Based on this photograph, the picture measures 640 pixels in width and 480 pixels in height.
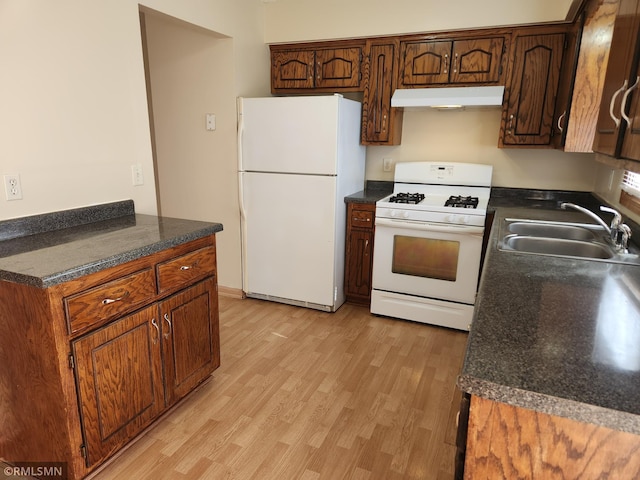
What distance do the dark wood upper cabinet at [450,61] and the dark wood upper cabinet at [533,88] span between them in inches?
5.3

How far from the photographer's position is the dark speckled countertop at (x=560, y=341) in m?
0.78

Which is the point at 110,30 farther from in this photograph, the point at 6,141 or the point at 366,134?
the point at 366,134

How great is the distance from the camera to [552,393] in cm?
79

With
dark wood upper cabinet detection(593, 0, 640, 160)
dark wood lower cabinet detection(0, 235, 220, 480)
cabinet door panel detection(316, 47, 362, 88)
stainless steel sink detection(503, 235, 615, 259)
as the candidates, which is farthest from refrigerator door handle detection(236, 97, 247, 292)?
dark wood upper cabinet detection(593, 0, 640, 160)

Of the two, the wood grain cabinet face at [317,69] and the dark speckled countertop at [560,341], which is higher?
the wood grain cabinet face at [317,69]

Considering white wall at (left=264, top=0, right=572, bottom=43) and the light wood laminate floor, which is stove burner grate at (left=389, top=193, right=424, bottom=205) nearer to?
the light wood laminate floor

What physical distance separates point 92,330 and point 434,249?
222 cm

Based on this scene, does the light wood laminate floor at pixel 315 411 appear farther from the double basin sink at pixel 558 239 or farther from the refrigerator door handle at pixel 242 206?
the double basin sink at pixel 558 239

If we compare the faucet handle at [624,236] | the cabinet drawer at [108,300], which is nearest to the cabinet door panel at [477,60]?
the faucet handle at [624,236]

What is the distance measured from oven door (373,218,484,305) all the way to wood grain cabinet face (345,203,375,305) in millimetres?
136

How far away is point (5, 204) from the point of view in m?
1.79

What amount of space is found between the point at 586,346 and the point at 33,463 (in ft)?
6.53

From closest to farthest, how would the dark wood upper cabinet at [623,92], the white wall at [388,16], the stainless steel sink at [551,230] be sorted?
the dark wood upper cabinet at [623,92] < the stainless steel sink at [551,230] < the white wall at [388,16]

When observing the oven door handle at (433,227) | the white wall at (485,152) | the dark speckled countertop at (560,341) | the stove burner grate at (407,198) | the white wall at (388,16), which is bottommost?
the oven door handle at (433,227)
